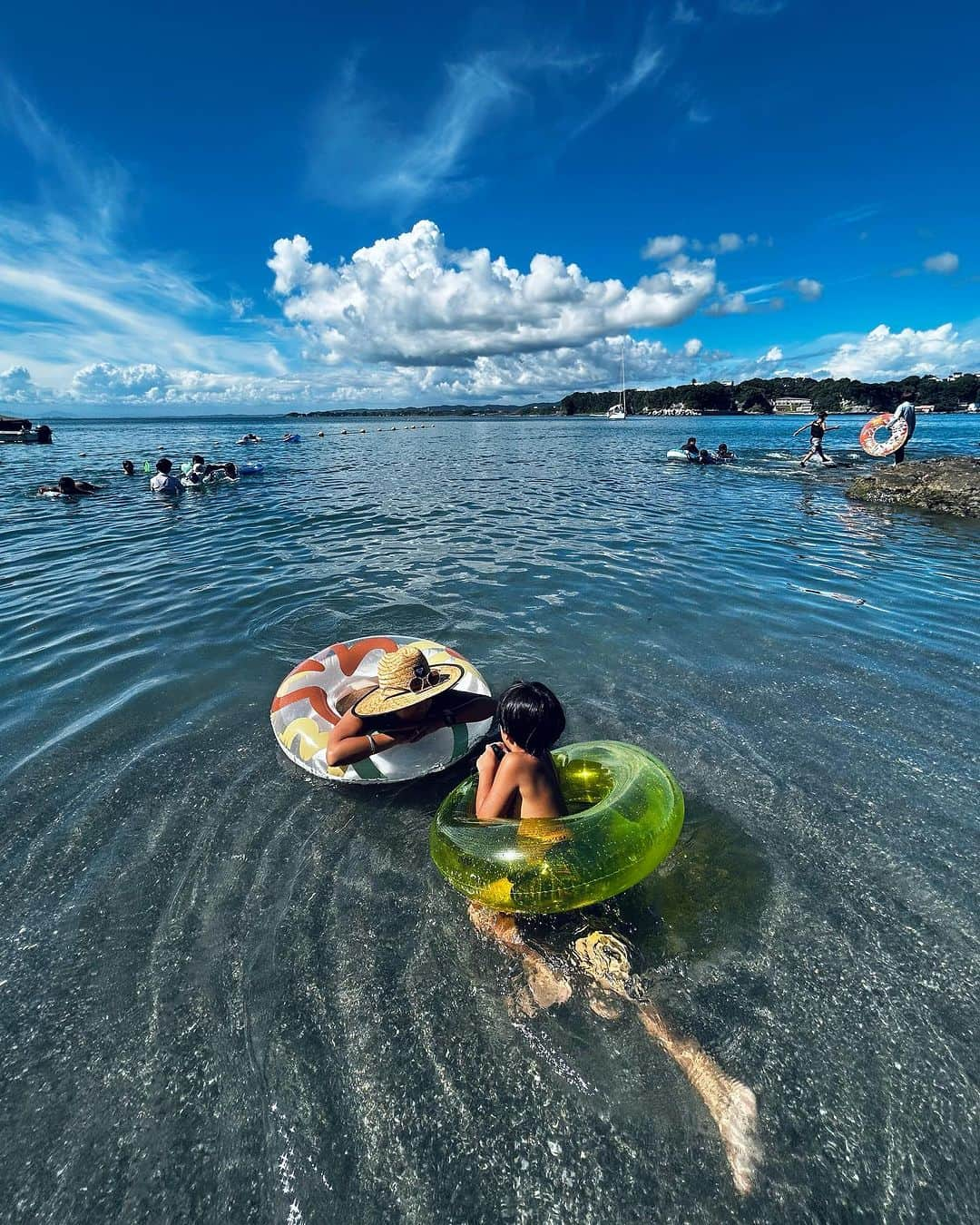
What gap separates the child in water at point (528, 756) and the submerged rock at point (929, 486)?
19847 millimetres

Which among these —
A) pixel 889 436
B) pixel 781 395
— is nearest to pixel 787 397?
pixel 781 395

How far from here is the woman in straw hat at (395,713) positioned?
4477 mm

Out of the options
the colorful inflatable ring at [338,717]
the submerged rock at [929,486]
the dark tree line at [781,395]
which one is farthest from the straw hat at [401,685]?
the dark tree line at [781,395]

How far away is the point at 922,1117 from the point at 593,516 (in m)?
15.5

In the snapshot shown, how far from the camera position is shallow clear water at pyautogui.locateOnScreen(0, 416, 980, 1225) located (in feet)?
8.05

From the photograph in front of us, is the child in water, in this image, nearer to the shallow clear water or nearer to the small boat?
the shallow clear water

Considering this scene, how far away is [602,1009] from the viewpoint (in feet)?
10.1

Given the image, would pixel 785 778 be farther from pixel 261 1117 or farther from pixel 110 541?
pixel 110 541

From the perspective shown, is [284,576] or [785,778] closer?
[785,778]

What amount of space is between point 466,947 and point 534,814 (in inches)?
37.6

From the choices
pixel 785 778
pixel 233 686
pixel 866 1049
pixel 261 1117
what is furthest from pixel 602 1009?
pixel 233 686

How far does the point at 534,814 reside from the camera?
3533 mm

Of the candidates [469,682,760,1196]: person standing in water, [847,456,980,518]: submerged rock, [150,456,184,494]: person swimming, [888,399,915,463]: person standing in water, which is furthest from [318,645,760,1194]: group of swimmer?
[888,399,915,463]: person standing in water

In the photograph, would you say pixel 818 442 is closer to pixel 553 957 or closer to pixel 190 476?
pixel 190 476
